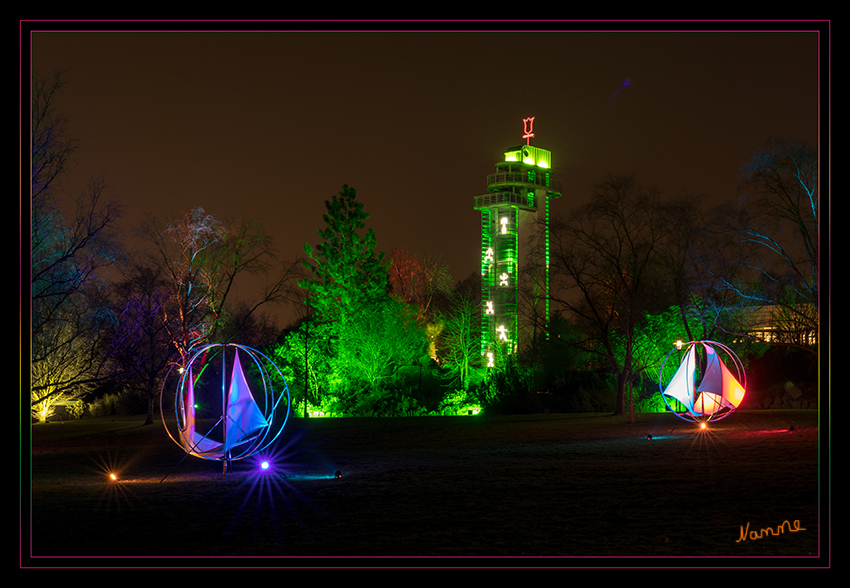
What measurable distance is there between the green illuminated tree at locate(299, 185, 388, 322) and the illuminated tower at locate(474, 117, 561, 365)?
19.4 m

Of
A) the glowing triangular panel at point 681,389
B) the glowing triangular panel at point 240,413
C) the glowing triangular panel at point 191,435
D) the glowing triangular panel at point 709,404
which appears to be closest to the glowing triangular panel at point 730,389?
the glowing triangular panel at point 709,404

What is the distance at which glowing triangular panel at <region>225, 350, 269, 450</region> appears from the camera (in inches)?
553

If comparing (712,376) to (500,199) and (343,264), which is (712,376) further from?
(500,199)

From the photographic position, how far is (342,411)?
36688 mm

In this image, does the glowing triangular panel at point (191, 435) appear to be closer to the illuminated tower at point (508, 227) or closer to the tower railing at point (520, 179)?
the illuminated tower at point (508, 227)

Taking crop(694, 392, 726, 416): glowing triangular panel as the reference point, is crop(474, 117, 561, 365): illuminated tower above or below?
above

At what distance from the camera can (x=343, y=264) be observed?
40062mm

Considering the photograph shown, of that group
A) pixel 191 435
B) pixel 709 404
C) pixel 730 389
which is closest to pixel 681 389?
pixel 730 389

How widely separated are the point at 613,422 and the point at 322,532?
59.8 feet

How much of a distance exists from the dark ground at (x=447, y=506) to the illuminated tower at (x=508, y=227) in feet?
135

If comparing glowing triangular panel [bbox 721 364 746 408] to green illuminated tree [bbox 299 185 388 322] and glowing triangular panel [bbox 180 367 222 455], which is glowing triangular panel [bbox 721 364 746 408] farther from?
green illuminated tree [bbox 299 185 388 322]

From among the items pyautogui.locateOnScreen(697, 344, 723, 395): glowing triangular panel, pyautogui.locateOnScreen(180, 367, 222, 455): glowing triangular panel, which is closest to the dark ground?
pyautogui.locateOnScreen(180, 367, 222, 455): glowing triangular panel

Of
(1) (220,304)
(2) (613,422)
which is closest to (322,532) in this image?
(2) (613,422)
